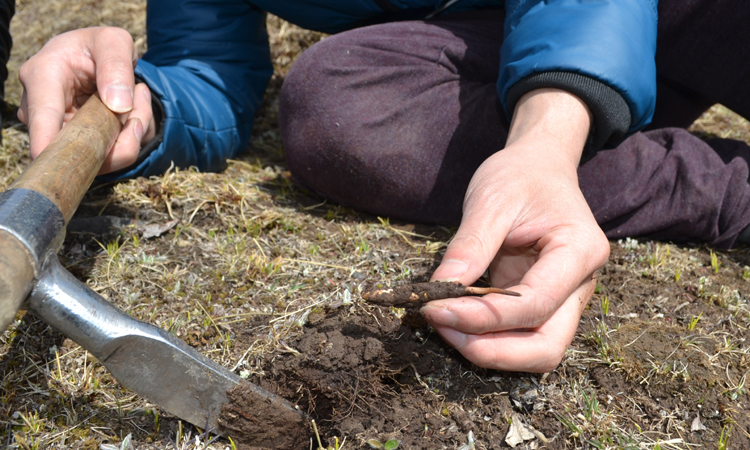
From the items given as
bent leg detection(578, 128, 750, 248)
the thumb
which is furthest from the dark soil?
the thumb

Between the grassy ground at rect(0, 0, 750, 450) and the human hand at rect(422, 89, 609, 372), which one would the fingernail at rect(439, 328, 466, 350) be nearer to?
the human hand at rect(422, 89, 609, 372)

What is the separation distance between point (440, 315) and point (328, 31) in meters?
2.21

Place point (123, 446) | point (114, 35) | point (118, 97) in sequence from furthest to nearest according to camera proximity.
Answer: point (114, 35) < point (118, 97) < point (123, 446)

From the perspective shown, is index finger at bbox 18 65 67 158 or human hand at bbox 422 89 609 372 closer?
human hand at bbox 422 89 609 372

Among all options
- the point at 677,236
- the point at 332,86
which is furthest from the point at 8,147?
the point at 677,236

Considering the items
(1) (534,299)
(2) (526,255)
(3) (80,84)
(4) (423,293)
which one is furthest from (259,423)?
(3) (80,84)

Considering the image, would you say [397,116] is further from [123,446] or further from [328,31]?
[123,446]

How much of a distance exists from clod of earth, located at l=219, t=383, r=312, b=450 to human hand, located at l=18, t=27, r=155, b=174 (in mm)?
1044

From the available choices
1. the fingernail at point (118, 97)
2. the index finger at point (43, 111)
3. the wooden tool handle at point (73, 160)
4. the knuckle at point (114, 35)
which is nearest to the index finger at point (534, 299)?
the wooden tool handle at point (73, 160)

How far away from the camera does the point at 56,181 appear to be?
140cm

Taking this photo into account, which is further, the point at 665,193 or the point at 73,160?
the point at 665,193

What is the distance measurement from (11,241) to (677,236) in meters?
2.58

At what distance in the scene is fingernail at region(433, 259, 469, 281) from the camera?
1.45 meters

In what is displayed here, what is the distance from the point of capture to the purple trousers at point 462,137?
2.33 m
